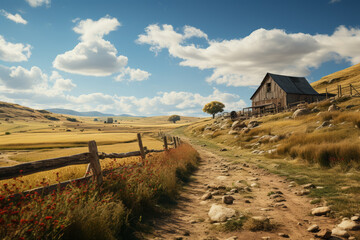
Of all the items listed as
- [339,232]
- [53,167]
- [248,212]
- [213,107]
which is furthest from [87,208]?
[213,107]

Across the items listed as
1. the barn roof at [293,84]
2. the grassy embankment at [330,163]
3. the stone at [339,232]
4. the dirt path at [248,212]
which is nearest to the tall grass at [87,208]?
the dirt path at [248,212]

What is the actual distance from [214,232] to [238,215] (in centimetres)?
109

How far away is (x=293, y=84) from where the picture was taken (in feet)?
143

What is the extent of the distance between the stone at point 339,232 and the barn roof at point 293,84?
1571 inches

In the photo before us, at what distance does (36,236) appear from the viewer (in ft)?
10.5

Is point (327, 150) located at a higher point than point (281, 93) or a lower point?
lower

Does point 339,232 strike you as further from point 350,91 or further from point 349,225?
point 350,91

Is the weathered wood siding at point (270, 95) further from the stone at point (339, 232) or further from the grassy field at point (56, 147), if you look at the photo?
the stone at point (339, 232)

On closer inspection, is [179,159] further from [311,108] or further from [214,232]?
[311,108]

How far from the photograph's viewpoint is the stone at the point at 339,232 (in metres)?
4.31

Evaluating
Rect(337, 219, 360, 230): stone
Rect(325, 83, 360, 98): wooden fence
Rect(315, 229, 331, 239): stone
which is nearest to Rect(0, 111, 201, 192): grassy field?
Rect(315, 229, 331, 239): stone

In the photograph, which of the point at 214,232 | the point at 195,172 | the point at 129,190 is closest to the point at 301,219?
the point at 214,232

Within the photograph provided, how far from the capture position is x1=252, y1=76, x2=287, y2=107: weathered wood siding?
133ft

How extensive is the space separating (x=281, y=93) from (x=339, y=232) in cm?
4023
